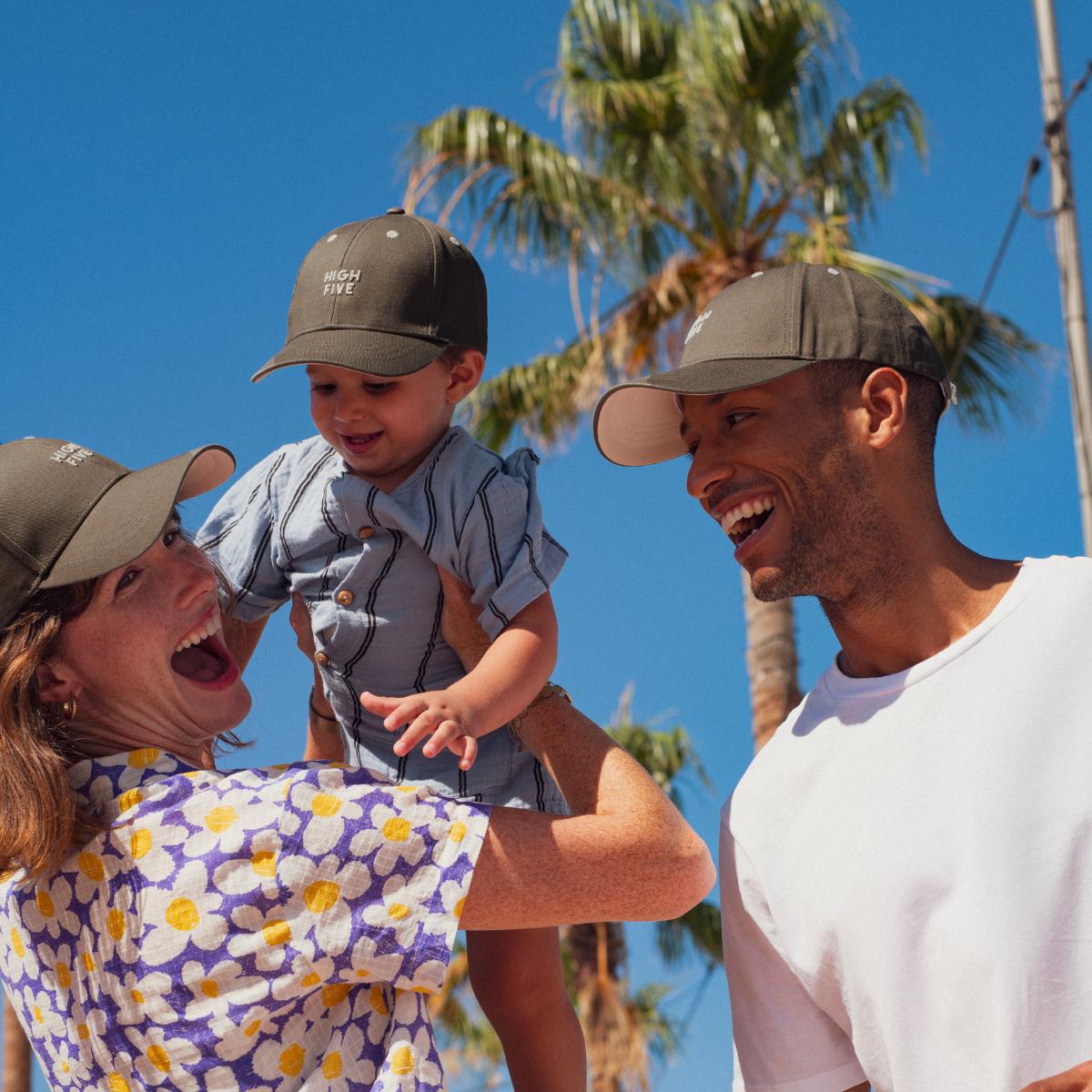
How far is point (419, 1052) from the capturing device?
2535mm

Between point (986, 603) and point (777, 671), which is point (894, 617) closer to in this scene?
point (986, 603)

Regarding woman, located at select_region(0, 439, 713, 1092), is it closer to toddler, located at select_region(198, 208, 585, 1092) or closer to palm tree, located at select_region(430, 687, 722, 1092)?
toddler, located at select_region(198, 208, 585, 1092)

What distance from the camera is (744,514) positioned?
3240 mm

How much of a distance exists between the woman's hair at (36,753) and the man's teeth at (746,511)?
4.30ft

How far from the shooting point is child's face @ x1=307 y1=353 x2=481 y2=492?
3.45m

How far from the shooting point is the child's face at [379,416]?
3449mm

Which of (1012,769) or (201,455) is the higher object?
(201,455)

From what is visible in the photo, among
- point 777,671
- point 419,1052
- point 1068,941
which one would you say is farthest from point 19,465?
point 777,671

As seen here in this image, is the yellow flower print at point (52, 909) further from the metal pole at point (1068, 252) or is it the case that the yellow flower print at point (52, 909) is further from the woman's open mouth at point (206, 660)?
the metal pole at point (1068, 252)

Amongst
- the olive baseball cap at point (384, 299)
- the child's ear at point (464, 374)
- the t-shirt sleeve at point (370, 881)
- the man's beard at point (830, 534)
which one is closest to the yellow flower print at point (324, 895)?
the t-shirt sleeve at point (370, 881)

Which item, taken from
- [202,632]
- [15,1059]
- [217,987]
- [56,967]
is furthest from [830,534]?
[15,1059]

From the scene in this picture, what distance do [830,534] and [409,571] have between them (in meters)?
0.96

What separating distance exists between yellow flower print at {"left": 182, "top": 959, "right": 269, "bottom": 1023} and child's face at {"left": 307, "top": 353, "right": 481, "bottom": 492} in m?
1.29

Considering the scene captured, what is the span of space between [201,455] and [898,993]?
173cm
